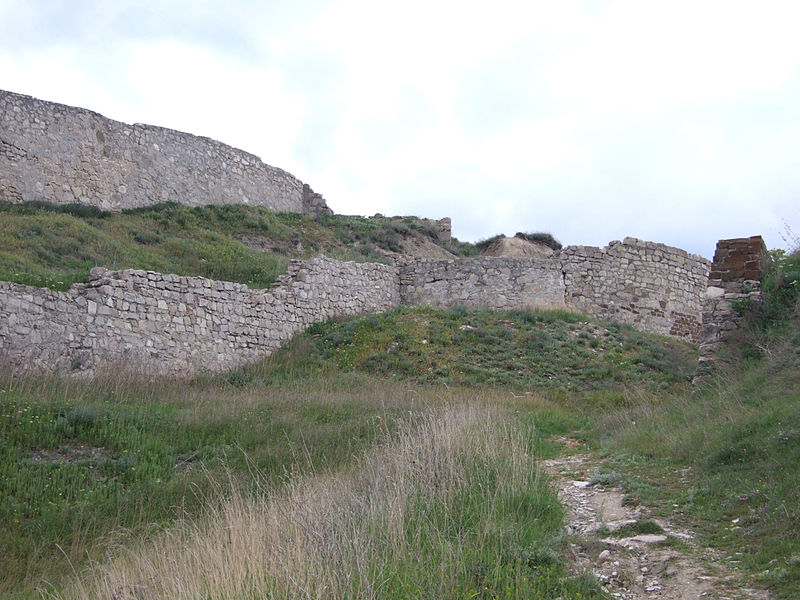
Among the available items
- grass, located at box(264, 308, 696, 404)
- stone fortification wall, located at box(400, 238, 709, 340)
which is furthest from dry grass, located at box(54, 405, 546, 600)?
stone fortification wall, located at box(400, 238, 709, 340)

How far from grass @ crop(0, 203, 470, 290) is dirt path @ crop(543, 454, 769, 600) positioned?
442 inches

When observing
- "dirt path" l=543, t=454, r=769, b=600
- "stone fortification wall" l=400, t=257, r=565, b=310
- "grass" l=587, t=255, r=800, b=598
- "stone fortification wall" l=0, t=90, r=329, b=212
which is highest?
"stone fortification wall" l=0, t=90, r=329, b=212

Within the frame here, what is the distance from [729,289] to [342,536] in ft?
31.3

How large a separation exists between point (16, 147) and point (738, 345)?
19641mm

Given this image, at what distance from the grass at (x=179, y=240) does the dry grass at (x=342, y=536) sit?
932 centimetres

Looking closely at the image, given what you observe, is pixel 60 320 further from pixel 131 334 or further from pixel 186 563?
pixel 186 563

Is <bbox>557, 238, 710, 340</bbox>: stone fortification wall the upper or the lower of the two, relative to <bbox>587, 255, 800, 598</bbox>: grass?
upper

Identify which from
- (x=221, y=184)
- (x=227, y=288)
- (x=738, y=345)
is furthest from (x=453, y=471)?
(x=221, y=184)

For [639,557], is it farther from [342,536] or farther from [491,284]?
[491,284]

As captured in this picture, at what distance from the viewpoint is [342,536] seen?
6098 mm

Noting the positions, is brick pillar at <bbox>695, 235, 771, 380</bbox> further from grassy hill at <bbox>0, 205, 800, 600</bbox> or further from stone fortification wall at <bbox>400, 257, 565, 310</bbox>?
stone fortification wall at <bbox>400, 257, 565, 310</bbox>

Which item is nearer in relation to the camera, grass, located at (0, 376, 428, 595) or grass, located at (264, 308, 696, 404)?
grass, located at (0, 376, 428, 595)

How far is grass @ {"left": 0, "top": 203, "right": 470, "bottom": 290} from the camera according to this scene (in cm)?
1756

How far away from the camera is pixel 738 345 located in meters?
12.5
